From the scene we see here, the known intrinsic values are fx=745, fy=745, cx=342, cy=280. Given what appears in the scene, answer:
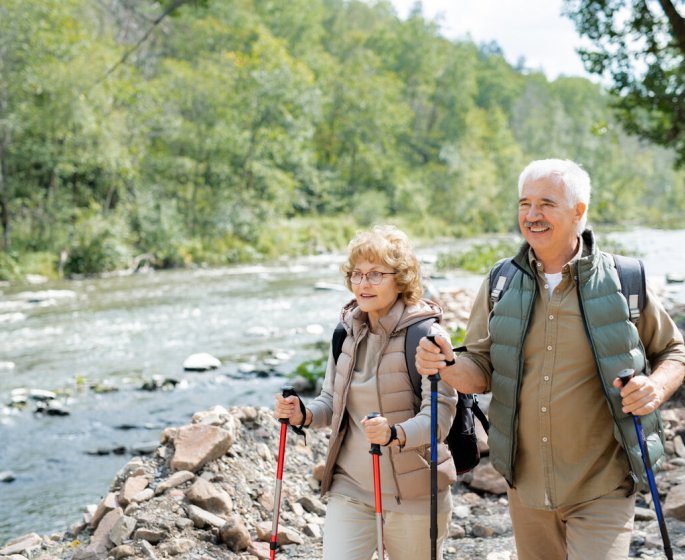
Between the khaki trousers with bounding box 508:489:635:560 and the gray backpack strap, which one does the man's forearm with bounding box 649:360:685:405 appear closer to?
the khaki trousers with bounding box 508:489:635:560

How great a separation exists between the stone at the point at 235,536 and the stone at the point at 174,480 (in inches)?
24.8

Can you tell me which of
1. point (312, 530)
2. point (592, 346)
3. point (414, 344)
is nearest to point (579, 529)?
point (592, 346)

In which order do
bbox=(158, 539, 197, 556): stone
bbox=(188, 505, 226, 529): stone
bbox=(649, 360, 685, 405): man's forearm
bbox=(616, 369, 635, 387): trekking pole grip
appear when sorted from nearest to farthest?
bbox=(616, 369, 635, 387): trekking pole grip, bbox=(649, 360, 685, 405): man's forearm, bbox=(158, 539, 197, 556): stone, bbox=(188, 505, 226, 529): stone

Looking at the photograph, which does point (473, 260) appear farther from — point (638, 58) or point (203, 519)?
point (203, 519)

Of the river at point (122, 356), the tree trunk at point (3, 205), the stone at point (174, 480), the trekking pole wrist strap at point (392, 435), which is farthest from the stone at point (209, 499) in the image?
the tree trunk at point (3, 205)

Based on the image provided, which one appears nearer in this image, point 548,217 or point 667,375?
point 667,375

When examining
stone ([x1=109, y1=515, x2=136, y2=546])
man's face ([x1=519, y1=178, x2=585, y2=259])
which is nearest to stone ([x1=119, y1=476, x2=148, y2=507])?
stone ([x1=109, y1=515, x2=136, y2=546])

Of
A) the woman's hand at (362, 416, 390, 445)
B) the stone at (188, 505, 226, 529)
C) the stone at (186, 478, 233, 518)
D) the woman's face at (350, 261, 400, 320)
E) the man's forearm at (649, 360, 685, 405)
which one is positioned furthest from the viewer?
the stone at (186, 478, 233, 518)

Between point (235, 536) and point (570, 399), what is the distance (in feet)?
8.45

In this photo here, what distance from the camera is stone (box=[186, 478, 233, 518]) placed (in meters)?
4.94

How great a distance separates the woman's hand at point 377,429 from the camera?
289 cm

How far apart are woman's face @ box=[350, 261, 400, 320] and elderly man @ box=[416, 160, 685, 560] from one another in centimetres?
41

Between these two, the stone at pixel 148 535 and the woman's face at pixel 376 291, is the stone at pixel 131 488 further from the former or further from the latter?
the woman's face at pixel 376 291

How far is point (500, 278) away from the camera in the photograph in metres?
3.14
